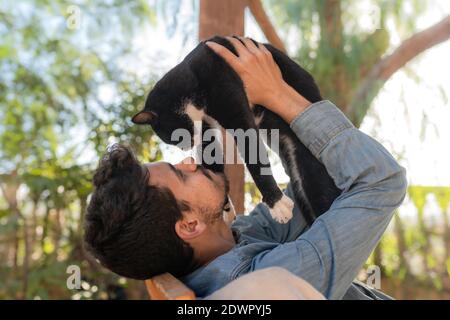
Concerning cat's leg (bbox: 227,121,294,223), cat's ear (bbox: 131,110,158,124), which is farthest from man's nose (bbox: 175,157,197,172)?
cat's ear (bbox: 131,110,158,124)

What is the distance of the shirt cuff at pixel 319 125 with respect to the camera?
3.57ft

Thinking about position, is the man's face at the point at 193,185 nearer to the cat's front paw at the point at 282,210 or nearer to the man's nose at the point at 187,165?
the man's nose at the point at 187,165

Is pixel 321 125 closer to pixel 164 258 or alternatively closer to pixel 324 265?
pixel 324 265

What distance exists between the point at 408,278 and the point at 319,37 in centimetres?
178

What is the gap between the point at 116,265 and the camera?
109 centimetres

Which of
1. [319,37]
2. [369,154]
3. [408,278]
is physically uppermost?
[319,37]

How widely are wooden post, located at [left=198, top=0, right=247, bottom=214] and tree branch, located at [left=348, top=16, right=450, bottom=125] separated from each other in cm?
98

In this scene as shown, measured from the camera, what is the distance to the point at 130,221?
1.06 metres

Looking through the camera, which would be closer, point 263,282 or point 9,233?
point 263,282

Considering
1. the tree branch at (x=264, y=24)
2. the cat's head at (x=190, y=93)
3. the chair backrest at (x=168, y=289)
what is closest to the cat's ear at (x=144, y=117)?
the cat's head at (x=190, y=93)

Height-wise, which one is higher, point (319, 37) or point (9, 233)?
point (319, 37)

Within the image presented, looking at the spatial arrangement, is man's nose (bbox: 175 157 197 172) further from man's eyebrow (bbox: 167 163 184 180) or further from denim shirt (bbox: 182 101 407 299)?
denim shirt (bbox: 182 101 407 299)

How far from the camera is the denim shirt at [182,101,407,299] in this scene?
3.11 ft
